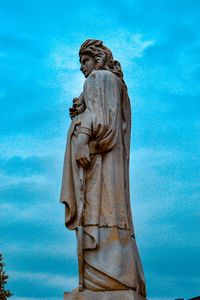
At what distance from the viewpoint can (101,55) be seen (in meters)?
12.5

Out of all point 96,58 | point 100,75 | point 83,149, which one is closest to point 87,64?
point 96,58

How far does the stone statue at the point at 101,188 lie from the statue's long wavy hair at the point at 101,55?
0.02m

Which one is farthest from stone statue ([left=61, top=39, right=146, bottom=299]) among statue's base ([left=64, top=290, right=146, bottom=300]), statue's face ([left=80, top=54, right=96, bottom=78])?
statue's face ([left=80, top=54, right=96, bottom=78])

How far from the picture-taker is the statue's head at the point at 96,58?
12.5m

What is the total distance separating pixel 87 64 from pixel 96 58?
25 cm

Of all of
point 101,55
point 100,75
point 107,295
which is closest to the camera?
point 107,295

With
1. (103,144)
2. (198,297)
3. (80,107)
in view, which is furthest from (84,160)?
(198,297)

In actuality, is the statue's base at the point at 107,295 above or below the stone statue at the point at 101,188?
below

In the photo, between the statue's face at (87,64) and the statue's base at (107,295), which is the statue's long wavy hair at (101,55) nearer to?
the statue's face at (87,64)

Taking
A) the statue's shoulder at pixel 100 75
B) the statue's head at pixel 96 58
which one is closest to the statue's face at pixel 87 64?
the statue's head at pixel 96 58

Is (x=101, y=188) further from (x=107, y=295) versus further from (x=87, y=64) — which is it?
(x=87, y=64)

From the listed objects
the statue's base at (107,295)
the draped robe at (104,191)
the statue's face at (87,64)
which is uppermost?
the statue's face at (87,64)

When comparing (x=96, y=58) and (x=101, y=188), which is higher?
(x=96, y=58)

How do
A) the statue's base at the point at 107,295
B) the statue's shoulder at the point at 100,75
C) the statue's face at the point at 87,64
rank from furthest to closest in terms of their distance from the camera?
1. the statue's face at the point at 87,64
2. the statue's shoulder at the point at 100,75
3. the statue's base at the point at 107,295
